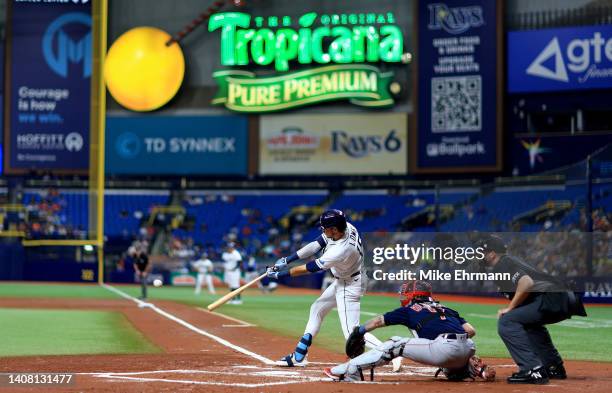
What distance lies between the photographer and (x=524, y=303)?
37.5 ft

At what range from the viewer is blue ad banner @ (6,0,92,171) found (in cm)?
5400

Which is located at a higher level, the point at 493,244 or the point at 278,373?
the point at 493,244

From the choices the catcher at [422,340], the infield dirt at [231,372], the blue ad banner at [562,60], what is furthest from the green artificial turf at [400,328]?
the blue ad banner at [562,60]

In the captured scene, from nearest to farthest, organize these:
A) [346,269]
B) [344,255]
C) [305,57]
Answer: [344,255] → [346,269] → [305,57]

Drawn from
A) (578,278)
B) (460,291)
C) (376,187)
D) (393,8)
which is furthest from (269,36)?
(578,278)

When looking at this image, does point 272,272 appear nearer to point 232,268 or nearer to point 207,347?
point 207,347

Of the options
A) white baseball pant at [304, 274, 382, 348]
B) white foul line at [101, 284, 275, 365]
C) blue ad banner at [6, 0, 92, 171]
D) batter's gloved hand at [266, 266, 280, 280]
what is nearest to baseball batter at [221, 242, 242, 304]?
white foul line at [101, 284, 275, 365]

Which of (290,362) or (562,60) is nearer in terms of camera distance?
(290,362)

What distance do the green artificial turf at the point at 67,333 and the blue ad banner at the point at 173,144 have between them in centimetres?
2722

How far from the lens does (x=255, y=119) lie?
53.5 metres

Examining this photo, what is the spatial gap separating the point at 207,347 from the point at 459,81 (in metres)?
34.8

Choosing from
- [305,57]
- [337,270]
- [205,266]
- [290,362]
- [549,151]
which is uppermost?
[305,57]

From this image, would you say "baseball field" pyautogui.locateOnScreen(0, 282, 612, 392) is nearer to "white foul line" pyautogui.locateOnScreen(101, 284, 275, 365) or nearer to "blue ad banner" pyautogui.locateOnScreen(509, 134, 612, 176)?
"white foul line" pyautogui.locateOnScreen(101, 284, 275, 365)

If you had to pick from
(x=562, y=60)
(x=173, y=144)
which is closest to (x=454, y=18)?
(x=562, y=60)
